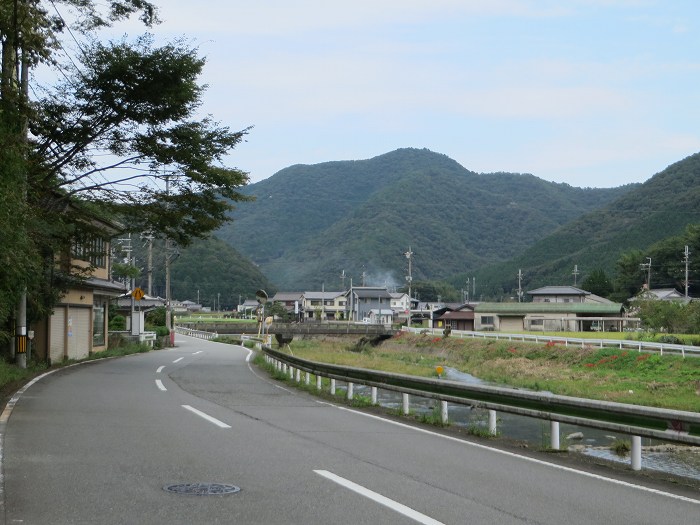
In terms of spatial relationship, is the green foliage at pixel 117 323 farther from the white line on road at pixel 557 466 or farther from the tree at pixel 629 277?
the tree at pixel 629 277

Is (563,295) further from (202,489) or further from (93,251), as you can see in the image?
(202,489)

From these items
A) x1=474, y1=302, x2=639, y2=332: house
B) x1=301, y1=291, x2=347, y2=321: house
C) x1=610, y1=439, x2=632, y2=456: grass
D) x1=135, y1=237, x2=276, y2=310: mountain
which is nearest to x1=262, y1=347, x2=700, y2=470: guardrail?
x1=610, y1=439, x2=632, y2=456: grass

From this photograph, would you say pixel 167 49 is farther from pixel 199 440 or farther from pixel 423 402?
pixel 199 440

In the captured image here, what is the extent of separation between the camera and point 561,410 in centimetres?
1013

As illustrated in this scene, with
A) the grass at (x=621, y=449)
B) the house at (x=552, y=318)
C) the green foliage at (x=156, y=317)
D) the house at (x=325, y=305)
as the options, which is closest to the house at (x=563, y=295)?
the house at (x=552, y=318)

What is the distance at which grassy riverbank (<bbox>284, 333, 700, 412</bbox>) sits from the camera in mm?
30825

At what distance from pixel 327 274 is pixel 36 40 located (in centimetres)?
17759

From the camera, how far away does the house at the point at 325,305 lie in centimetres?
13925

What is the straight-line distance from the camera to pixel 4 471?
7.58 metres

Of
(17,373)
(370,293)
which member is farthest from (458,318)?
(17,373)

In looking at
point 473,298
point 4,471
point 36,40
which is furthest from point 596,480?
point 473,298

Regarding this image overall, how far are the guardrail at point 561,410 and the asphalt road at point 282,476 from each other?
34.1 inches

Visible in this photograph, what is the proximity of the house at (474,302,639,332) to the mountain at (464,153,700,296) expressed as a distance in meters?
45.1

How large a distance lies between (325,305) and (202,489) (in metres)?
135
